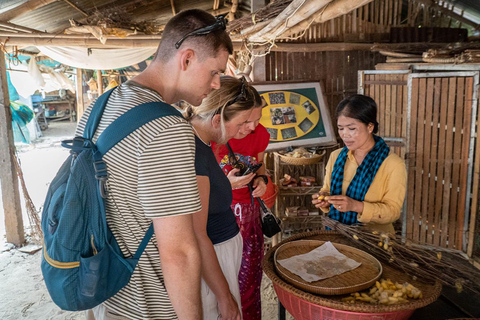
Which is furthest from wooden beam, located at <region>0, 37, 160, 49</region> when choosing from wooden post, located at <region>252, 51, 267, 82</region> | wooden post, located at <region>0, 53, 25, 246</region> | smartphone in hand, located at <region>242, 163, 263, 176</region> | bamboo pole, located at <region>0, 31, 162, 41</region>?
smartphone in hand, located at <region>242, 163, 263, 176</region>

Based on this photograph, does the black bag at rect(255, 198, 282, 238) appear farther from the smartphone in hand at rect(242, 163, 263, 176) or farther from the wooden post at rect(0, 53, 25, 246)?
the wooden post at rect(0, 53, 25, 246)

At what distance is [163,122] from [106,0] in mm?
5410

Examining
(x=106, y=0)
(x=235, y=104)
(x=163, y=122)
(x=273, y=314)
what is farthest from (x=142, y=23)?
(x=163, y=122)

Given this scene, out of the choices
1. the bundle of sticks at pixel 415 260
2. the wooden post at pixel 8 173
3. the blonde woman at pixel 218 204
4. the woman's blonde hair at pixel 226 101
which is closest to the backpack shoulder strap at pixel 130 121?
the blonde woman at pixel 218 204

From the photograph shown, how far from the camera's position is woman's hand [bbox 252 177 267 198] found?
2.58 meters

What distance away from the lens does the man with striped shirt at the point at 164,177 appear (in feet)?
3.19

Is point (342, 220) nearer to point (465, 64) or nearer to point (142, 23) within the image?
point (465, 64)

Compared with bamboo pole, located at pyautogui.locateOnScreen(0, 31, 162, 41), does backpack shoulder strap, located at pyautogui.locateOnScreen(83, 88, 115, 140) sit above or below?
below

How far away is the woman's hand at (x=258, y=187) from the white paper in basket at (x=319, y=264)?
781 mm

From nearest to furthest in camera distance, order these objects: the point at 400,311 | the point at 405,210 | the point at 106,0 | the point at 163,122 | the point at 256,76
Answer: the point at 163,122
the point at 400,311
the point at 405,210
the point at 256,76
the point at 106,0

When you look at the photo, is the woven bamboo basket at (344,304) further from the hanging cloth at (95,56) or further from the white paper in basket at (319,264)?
the hanging cloth at (95,56)

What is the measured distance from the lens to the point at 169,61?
1.15 metres

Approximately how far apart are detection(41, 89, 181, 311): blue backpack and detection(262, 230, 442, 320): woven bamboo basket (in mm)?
730

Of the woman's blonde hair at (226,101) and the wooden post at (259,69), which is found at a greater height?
the wooden post at (259,69)
